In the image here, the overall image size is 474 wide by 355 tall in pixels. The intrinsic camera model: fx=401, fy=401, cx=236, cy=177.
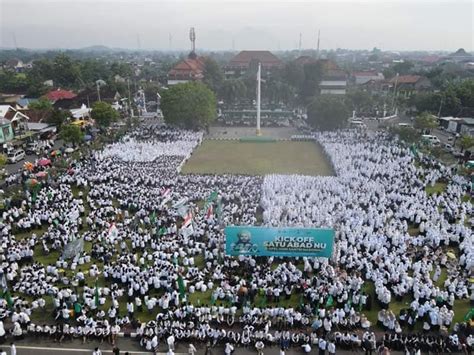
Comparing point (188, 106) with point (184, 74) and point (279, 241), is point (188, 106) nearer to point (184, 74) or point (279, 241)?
point (184, 74)

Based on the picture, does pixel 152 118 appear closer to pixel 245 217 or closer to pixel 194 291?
pixel 245 217

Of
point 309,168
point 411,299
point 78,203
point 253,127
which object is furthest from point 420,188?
point 253,127

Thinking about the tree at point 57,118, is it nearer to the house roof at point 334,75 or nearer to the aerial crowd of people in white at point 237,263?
the aerial crowd of people in white at point 237,263

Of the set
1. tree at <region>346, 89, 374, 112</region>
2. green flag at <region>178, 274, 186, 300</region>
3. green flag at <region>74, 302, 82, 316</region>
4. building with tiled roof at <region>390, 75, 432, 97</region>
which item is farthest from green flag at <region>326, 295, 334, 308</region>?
building with tiled roof at <region>390, 75, 432, 97</region>

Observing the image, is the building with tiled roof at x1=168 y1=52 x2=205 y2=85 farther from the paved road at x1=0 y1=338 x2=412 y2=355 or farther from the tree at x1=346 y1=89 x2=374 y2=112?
the paved road at x1=0 y1=338 x2=412 y2=355

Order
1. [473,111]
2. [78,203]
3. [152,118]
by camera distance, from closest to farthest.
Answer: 1. [78,203]
2. [473,111]
3. [152,118]

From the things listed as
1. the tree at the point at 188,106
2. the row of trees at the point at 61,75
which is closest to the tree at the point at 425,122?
the tree at the point at 188,106
